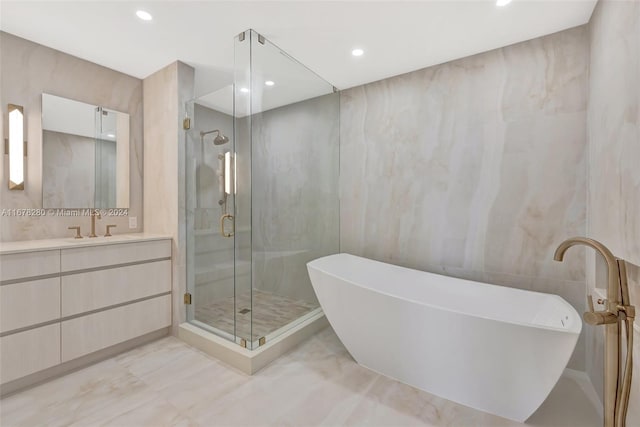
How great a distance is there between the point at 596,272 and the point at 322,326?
2.10 m

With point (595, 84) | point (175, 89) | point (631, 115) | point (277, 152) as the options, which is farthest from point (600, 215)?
point (175, 89)

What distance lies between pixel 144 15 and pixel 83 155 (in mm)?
1348

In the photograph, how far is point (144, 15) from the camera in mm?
1888

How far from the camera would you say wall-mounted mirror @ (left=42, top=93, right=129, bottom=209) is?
90.2 inches

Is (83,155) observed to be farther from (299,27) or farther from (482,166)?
(482,166)

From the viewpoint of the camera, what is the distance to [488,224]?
2273 millimetres

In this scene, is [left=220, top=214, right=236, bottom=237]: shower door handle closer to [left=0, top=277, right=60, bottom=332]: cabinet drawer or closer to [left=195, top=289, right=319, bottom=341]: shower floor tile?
[left=195, top=289, right=319, bottom=341]: shower floor tile

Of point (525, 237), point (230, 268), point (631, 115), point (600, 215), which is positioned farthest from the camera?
point (230, 268)

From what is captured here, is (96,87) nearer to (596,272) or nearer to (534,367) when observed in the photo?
(534,367)

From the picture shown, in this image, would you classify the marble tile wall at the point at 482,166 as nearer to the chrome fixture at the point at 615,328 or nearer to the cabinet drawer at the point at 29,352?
the chrome fixture at the point at 615,328

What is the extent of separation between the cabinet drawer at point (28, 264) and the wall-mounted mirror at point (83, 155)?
0.67 m

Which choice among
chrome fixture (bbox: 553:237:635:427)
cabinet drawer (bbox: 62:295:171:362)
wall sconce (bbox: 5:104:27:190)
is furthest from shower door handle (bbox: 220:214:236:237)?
chrome fixture (bbox: 553:237:635:427)

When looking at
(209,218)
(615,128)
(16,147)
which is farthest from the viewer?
(209,218)

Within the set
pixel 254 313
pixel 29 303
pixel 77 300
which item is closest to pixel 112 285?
pixel 77 300
